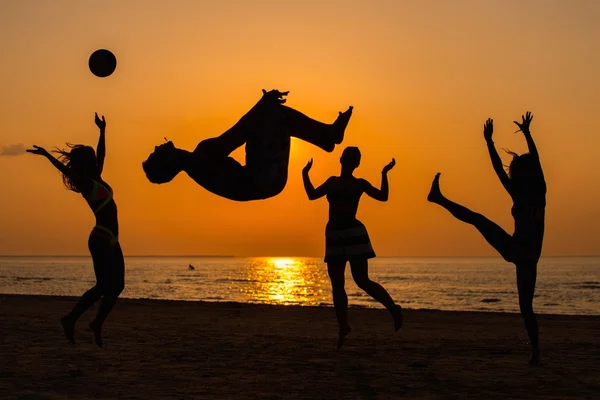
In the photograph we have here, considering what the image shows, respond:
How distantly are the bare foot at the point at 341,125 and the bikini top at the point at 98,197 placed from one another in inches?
135

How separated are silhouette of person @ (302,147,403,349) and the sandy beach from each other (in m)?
0.75

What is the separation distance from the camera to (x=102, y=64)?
888 cm

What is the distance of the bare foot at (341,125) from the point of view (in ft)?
25.0

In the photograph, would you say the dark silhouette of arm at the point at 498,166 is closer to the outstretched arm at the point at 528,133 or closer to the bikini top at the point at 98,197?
the outstretched arm at the point at 528,133

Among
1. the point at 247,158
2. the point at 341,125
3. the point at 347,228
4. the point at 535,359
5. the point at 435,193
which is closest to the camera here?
the point at 247,158

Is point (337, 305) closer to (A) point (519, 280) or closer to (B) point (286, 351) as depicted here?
(B) point (286, 351)

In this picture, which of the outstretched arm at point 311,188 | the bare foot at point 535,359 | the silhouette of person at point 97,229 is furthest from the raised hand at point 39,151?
the bare foot at point 535,359

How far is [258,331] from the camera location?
40.4ft

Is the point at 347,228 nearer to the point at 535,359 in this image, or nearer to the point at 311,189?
the point at 311,189

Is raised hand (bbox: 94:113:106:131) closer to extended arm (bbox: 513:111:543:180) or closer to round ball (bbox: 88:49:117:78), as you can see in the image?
round ball (bbox: 88:49:117:78)

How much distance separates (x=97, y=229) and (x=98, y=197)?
0.40 meters

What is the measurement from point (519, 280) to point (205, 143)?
150 inches

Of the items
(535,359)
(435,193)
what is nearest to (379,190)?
(435,193)

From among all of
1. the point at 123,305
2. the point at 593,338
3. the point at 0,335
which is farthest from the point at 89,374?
the point at 123,305
